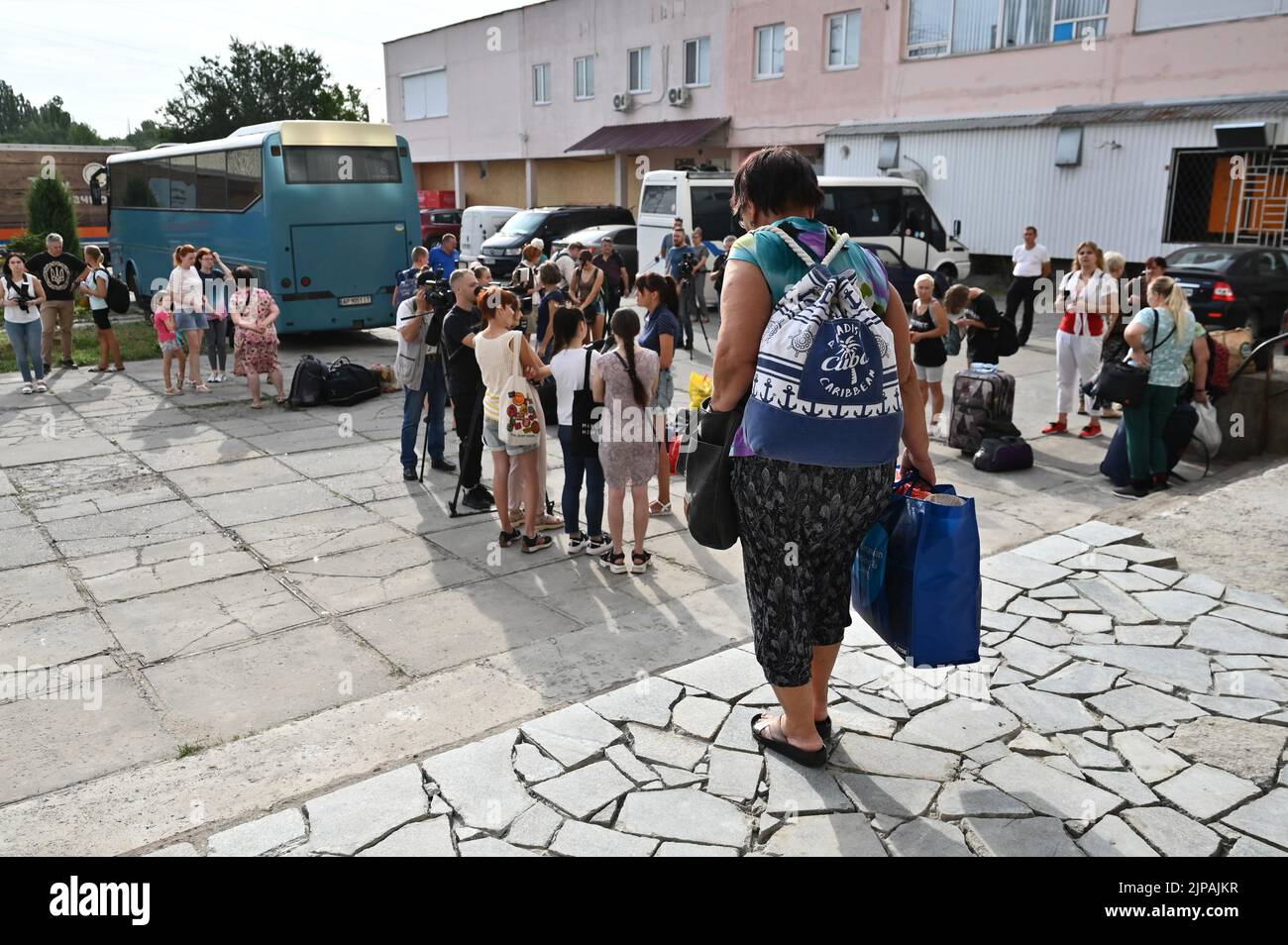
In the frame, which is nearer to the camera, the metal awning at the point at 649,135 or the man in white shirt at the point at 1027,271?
the man in white shirt at the point at 1027,271

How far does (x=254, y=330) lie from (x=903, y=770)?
32.2 feet

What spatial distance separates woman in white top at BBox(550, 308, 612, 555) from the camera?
6.14 metres

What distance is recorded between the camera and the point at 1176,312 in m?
7.67

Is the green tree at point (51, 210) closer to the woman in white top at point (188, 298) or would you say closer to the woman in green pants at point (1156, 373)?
the woman in white top at point (188, 298)

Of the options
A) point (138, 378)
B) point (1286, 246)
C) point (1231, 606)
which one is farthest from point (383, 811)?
point (1286, 246)

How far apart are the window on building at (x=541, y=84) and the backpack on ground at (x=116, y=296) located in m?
25.5

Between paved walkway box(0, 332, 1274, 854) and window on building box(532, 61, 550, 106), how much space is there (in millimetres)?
29899

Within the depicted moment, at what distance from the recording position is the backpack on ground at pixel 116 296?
13367 millimetres

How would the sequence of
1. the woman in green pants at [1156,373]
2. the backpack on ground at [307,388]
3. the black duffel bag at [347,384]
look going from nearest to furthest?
the woman in green pants at [1156,373]
the backpack on ground at [307,388]
the black duffel bag at [347,384]

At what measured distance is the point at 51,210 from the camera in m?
22.4

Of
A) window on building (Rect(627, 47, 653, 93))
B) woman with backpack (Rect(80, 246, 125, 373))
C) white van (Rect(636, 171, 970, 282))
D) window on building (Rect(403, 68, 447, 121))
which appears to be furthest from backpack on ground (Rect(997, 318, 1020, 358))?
window on building (Rect(403, 68, 447, 121))

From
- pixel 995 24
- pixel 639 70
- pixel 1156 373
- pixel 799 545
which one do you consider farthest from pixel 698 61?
pixel 799 545

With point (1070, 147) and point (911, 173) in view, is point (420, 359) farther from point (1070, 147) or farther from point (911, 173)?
point (911, 173)

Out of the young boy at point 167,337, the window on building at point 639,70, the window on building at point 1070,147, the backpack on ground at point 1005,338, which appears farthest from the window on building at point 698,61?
the backpack on ground at point 1005,338
